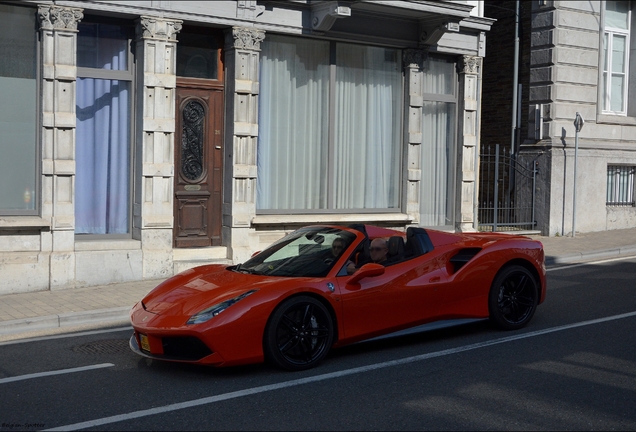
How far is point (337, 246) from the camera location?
7.97 m

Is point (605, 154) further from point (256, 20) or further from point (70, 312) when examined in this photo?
point (70, 312)

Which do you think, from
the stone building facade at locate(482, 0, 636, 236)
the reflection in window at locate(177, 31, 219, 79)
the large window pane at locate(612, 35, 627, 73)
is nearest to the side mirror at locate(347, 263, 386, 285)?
the reflection in window at locate(177, 31, 219, 79)

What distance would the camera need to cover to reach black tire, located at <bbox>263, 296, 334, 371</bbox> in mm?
7055

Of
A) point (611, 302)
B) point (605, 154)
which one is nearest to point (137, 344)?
point (611, 302)

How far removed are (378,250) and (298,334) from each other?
1337mm

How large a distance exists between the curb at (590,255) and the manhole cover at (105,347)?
882 centimetres

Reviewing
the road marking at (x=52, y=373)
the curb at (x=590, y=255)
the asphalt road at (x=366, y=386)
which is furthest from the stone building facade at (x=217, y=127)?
the road marking at (x=52, y=373)

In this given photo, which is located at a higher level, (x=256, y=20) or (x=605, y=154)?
(x=256, y=20)

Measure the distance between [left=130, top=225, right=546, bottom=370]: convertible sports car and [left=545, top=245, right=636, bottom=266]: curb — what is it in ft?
20.6

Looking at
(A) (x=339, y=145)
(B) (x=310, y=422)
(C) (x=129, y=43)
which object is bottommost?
(B) (x=310, y=422)

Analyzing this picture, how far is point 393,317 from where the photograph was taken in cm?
784

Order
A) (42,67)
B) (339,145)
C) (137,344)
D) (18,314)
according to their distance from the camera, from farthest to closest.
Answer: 1. (339,145)
2. (42,67)
3. (18,314)
4. (137,344)

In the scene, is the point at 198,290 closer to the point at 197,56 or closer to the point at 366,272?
the point at 366,272

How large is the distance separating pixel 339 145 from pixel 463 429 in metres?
10.2
